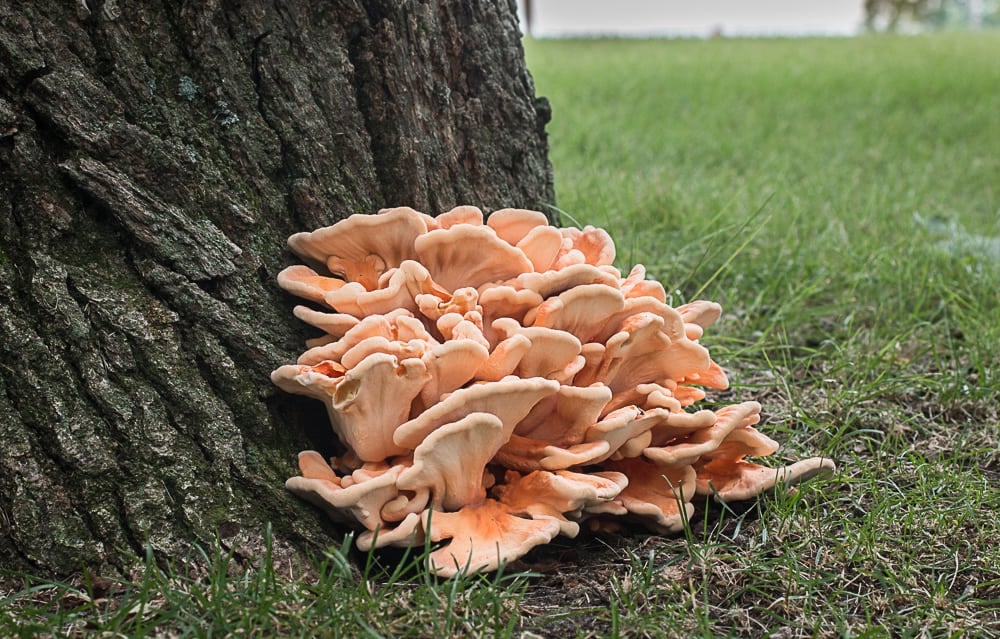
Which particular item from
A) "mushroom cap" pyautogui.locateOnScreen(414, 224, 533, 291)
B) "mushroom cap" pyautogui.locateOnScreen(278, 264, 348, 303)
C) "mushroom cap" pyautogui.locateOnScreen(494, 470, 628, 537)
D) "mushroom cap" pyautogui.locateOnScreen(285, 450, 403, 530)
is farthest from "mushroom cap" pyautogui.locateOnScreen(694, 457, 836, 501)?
"mushroom cap" pyautogui.locateOnScreen(278, 264, 348, 303)

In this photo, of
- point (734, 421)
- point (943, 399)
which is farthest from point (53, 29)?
point (943, 399)

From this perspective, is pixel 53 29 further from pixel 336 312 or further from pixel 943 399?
pixel 943 399

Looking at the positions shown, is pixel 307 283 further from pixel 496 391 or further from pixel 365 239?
pixel 496 391

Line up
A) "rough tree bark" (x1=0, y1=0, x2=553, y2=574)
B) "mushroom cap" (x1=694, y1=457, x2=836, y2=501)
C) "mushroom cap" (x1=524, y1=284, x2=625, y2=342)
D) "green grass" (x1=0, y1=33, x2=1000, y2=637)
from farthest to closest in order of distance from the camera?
"mushroom cap" (x1=694, y1=457, x2=836, y2=501)
"mushroom cap" (x1=524, y1=284, x2=625, y2=342)
"rough tree bark" (x1=0, y1=0, x2=553, y2=574)
"green grass" (x1=0, y1=33, x2=1000, y2=637)

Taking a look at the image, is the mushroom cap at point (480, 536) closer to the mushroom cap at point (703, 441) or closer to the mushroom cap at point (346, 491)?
the mushroom cap at point (346, 491)

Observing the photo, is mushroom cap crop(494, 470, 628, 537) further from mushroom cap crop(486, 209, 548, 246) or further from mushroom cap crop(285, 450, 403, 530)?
mushroom cap crop(486, 209, 548, 246)

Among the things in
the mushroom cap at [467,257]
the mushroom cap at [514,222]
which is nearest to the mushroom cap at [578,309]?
the mushroom cap at [467,257]

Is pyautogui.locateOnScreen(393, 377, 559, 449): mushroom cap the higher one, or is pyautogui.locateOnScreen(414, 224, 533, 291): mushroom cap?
pyautogui.locateOnScreen(414, 224, 533, 291): mushroom cap
